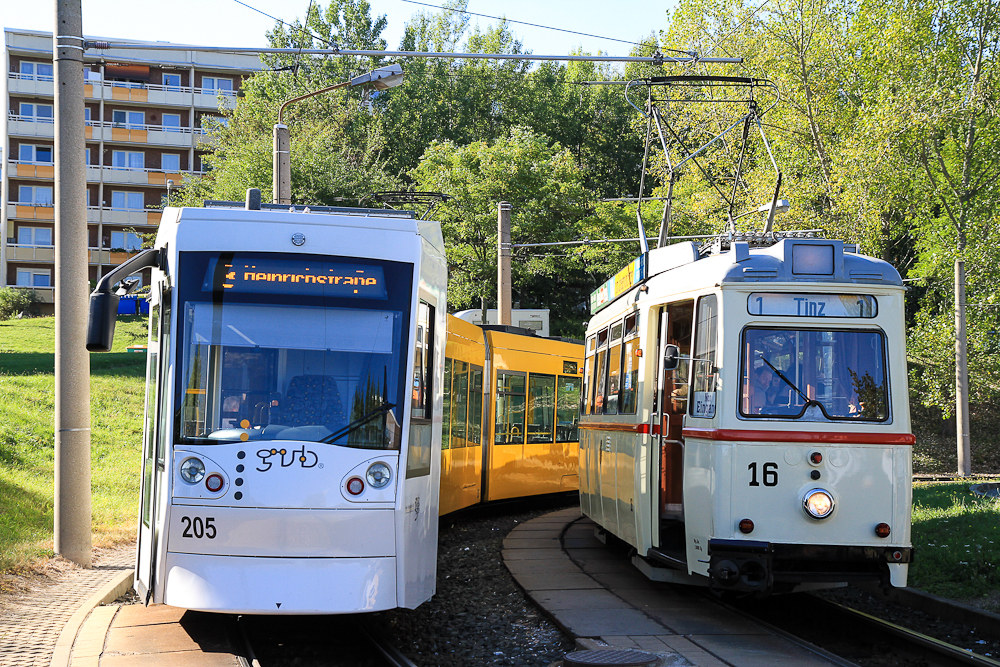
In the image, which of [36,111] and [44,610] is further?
[36,111]

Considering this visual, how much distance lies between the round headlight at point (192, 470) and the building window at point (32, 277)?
65417 mm

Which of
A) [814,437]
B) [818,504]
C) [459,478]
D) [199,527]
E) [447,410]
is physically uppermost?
[447,410]

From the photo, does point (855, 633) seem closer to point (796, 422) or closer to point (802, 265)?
point (796, 422)

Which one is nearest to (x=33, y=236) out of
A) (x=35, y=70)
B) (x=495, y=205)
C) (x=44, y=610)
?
(x=35, y=70)

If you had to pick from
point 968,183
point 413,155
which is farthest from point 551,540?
point 413,155

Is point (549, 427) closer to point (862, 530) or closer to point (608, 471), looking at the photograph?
point (608, 471)

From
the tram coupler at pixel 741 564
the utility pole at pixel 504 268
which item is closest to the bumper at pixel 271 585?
the tram coupler at pixel 741 564

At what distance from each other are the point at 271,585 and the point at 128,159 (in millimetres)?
66627

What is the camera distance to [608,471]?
12.1m

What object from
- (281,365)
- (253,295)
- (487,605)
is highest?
(253,295)

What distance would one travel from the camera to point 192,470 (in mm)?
7297

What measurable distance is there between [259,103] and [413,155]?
320 inches

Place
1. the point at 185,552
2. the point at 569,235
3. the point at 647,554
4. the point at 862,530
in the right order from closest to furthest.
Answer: the point at 185,552
the point at 862,530
the point at 647,554
the point at 569,235

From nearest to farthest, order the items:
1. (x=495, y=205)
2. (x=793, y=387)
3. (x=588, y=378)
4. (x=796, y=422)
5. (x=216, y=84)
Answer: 1. (x=796, y=422)
2. (x=793, y=387)
3. (x=588, y=378)
4. (x=495, y=205)
5. (x=216, y=84)
